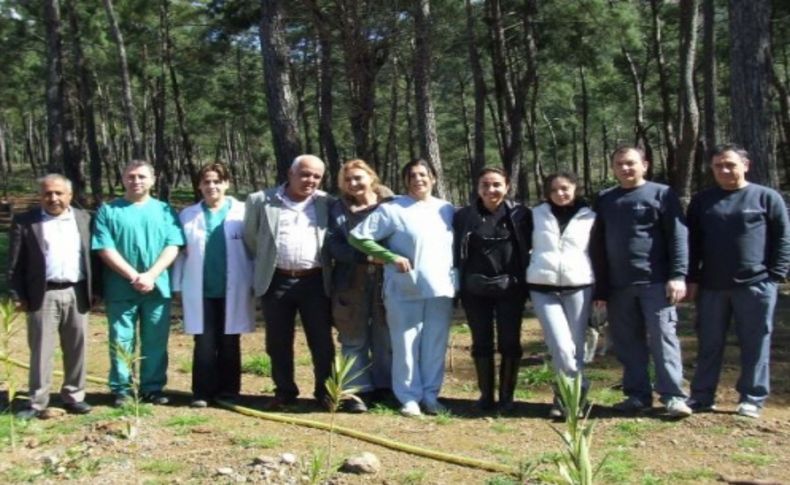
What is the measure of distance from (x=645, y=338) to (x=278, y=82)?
21.5ft

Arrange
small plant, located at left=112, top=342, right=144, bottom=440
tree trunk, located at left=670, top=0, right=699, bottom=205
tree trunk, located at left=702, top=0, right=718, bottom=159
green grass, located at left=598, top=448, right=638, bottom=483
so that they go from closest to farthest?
green grass, located at left=598, top=448, right=638, bottom=483
small plant, located at left=112, top=342, right=144, bottom=440
tree trunk, located at left=670, top=0, right=699, bottom=205
tree trunk, located at left=702, top=0, right=718, bottom=159

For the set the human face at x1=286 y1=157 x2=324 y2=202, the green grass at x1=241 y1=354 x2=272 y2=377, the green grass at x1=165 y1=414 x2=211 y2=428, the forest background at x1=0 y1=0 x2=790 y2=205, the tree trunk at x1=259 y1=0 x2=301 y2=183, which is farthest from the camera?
the forest background at x1=0 y1=0 x2=790 y2=205

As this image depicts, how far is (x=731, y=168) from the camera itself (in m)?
5.07

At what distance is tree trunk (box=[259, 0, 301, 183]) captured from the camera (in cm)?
1048

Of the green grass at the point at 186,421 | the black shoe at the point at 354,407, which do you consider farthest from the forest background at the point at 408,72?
the green grass at the point at 186,421

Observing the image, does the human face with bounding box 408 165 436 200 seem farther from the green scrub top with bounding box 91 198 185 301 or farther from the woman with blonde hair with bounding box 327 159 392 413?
the green scrub top with bounding box 91 198 185 301

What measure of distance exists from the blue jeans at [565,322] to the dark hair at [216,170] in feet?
7.37

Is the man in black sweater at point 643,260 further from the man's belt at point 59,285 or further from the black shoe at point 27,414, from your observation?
the black shoe at point 27,414

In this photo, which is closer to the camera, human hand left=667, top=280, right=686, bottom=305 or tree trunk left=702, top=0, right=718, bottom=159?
human hand left=667, top=280, right=686, bottom=305

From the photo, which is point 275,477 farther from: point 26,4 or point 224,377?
point 26,4

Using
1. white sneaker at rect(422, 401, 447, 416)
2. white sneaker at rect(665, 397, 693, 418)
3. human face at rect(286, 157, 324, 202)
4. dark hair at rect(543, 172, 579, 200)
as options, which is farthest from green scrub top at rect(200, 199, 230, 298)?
white sneaker at rect(665, 397, 693, 418)

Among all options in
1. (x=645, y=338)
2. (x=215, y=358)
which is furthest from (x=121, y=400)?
(x=645, y=338)

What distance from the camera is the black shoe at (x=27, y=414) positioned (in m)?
5.40

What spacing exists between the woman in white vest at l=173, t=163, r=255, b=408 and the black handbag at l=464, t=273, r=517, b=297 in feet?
5.12
